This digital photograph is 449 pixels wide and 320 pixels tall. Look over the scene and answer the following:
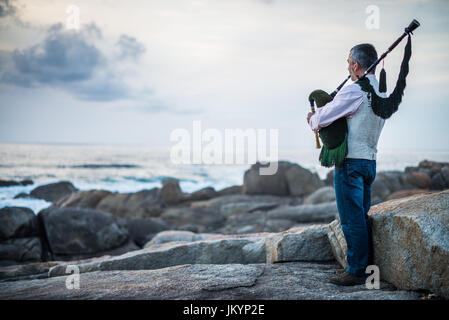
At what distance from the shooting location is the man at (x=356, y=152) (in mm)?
2961

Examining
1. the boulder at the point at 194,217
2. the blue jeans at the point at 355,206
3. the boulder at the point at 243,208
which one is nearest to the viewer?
the blue jeans at the point at 355,206

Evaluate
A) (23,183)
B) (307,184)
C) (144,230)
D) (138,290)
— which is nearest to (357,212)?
(138,290)

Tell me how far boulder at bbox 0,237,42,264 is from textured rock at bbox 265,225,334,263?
7.65m

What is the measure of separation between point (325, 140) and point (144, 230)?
31.0 ft

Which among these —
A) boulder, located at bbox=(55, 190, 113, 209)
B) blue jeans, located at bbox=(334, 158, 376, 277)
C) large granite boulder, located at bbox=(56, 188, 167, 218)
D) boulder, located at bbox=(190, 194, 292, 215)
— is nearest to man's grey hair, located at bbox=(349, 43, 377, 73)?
blue jeans, located at bbox=(334, 158, 376, 277)

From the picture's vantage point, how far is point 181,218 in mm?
14695

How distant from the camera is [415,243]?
2.78m

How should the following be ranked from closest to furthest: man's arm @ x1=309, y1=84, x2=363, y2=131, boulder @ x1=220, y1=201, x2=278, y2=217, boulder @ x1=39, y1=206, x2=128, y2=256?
man's arm @ x1=309, y1=84, x2=363, y2=131 < boulder @ x1=39, y1=206, x2=128, y2=256 < boulder @ x1=220, y1=201, x2=278, y2=217

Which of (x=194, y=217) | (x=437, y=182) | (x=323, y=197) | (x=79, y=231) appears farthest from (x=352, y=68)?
(x=437, y=182)

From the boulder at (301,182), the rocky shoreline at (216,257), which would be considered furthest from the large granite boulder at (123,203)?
the boulder at (301,182)

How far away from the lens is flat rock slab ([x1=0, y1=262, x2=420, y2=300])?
2.83 metres

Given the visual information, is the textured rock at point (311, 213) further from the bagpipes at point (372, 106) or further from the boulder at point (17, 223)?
the bagpipes at point (372, 106)

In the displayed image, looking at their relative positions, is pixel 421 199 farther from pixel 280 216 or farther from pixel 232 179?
pixel 232 179

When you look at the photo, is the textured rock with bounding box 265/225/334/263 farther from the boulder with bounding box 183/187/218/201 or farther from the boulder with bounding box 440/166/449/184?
the boulder with bounding box 440/166/449/184
